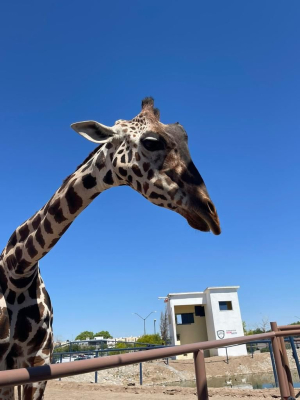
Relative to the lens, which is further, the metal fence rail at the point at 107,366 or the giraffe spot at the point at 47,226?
the giraffe spot at the point at 47,226

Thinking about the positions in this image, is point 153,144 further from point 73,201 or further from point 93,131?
point 73,201

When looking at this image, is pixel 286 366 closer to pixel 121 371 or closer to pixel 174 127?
pixel 174 127

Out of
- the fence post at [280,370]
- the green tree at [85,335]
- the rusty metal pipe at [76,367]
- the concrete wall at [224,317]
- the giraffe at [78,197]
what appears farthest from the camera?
the green tree at [85,335]

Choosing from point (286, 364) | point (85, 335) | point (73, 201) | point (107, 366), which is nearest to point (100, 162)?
point (73, 201)

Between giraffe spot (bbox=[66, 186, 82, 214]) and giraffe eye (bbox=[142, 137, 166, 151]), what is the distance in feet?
2.25

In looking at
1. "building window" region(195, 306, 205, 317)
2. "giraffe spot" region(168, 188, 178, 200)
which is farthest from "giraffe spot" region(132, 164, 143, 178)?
"building window" region(195, 306, 205, 317)

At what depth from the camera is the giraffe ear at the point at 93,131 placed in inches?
108

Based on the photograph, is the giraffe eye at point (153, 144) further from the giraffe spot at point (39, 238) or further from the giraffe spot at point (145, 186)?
the giraffe spot at point (39, 238)

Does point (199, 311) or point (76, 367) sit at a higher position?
point (199, 311)

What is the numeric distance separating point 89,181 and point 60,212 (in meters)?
0.34

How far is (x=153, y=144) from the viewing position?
8.37 ft

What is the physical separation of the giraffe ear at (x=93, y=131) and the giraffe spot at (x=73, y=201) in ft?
1.45

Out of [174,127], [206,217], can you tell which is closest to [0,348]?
[206,217]

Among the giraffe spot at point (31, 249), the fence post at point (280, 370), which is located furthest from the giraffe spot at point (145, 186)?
the fence post at point (280, 370)
